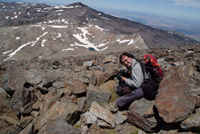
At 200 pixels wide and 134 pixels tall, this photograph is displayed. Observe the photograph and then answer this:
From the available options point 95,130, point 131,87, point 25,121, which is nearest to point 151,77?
point 131,87

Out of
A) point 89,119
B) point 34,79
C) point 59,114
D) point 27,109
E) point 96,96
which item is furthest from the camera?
point 34,79

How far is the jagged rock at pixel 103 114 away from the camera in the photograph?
13.6 feet

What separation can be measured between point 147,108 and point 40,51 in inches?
3157

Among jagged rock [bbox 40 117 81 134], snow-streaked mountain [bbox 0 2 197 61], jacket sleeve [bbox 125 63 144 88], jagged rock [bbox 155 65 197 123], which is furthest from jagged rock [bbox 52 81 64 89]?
snow-streaked mountain [bbox 0 2 197 61]

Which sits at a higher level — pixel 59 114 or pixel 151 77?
pixel 151 77

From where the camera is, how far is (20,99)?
16.6ft

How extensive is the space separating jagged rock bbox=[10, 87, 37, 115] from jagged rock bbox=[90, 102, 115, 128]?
3008 millimetres

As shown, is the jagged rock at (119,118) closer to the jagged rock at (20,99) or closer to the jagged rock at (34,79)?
the jagged rock at (20,99)

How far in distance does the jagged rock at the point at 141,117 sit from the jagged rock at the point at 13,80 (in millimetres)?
5290

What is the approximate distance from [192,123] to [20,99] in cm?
608

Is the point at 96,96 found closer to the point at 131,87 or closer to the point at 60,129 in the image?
the point at 131,87

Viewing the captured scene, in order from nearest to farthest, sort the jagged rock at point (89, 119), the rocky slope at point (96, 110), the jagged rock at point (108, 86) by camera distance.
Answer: the rocky slope at point (96, 110)
the jagged rock at point (89, 119)
the jagged rock at point (108, 86)

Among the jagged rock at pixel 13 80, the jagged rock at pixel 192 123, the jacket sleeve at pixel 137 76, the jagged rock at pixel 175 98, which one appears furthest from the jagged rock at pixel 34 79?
the jagged rock at pixel 192 123

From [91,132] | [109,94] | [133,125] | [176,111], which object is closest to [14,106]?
[91,132]
